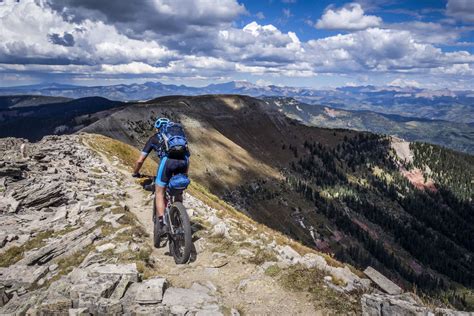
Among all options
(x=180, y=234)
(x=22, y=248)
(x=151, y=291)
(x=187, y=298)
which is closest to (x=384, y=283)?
(x=187, y=298)

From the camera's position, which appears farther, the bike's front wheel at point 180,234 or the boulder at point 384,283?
the bike's front wheel at point 180,234

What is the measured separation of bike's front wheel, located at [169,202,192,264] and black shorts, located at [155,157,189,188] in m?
1.14

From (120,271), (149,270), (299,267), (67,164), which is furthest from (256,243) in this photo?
(67,164)

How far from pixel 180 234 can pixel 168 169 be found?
8.15 feet

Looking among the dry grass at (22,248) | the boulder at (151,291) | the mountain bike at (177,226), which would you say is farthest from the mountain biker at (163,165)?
the dry grass at (22,248)

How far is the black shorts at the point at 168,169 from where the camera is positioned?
1371 centimetres

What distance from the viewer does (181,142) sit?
1362cm

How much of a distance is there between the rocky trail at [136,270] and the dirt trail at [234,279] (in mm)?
35

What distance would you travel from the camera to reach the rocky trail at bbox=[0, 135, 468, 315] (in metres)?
10.1

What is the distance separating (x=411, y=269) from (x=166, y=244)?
19726 centimetres

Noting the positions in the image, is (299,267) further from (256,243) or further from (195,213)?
(195,213)

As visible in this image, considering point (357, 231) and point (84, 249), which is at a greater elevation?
point (84, 249)

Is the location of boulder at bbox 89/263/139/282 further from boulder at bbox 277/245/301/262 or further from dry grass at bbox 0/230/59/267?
boulder at bbox 277/245/301/262

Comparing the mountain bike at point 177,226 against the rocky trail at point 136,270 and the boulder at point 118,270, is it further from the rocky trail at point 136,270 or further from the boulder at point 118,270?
the boulder at point 118,270
